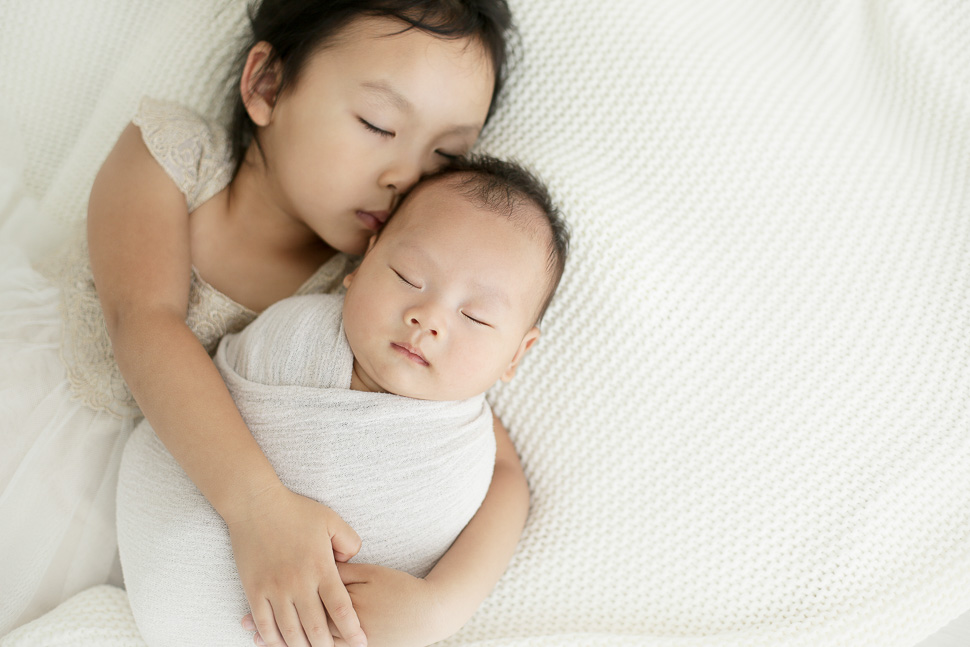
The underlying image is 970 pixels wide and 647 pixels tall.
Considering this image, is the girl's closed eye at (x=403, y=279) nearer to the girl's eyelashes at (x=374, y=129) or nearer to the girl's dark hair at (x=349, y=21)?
the girl's eyelashes at (x=374, y=129)

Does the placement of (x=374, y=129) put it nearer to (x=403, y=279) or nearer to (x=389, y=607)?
(x=403, y=279)

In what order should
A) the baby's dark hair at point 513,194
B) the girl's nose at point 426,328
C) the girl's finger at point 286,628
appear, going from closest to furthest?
the girl's finger at point 286,628
the girl's nose at point 426,328
the baby's dark hair at point 513,194

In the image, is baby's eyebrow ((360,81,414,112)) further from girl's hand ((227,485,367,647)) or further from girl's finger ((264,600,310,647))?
girl's finger ((264,600,310,647))

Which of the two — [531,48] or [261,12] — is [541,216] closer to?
[531,48]

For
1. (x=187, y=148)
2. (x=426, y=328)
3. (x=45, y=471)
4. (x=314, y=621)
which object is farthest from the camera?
(x=187, y=148)

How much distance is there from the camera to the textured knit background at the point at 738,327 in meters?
1.04

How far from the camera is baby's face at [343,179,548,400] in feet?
3.18

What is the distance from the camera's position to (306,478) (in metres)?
0.93

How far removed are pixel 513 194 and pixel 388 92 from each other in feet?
0.88

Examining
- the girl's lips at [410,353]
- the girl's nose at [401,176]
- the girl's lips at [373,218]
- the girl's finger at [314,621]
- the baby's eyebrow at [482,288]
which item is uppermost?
the girl's nose at [401,176]

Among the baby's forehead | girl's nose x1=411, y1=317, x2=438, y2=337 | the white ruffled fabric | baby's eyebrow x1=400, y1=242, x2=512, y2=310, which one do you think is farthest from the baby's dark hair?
the white ruffled fabric

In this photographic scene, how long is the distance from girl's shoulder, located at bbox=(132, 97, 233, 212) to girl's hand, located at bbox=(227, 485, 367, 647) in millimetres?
614

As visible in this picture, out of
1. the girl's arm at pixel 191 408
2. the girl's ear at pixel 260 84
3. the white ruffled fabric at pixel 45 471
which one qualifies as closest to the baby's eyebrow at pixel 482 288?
the girl's arm at pixel 191 408

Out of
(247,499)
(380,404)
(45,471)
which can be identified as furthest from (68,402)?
(380,404)
